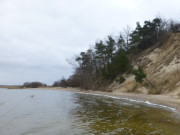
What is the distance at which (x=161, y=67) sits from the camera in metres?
40.1

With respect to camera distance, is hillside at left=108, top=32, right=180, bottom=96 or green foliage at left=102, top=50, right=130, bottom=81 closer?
hillside at left=108, top=32, right=180, bottom=96

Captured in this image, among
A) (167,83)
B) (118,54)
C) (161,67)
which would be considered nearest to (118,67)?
(118,54)

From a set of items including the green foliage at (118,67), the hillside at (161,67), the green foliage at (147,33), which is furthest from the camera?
the green foliage at (147,33)

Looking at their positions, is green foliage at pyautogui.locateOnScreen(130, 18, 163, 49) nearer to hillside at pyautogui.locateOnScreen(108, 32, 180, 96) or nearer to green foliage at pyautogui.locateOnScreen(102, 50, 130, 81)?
hillside at pyautogui.locateOnScreen(108, 32, 180, 96)

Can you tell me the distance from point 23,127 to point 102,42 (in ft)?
197

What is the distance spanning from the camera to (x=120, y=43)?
65.0 metres

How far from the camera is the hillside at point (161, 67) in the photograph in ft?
105

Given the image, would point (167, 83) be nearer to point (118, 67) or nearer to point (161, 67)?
point (161, 67)

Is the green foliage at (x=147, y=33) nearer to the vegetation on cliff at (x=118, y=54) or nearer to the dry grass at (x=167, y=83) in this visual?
the vegetation on cliff at (x=118, y=54)

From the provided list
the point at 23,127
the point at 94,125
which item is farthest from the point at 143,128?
the point at 23,127

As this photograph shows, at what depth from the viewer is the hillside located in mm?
31859

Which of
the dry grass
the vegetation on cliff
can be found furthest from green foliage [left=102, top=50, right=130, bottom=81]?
the dry grass

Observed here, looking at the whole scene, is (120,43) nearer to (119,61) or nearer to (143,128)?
(119,61)

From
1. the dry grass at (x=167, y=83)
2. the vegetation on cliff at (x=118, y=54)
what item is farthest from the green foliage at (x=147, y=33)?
the dry grass at (x=167, y=83)
